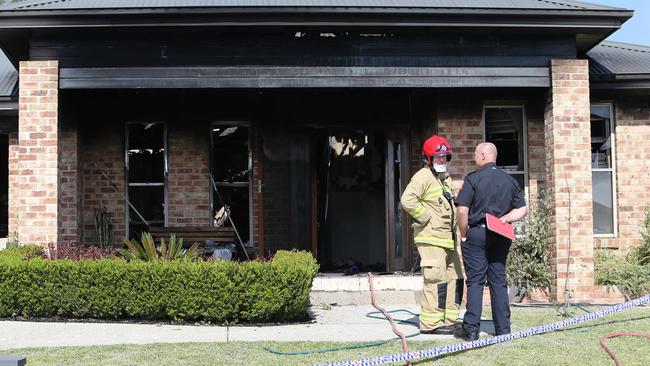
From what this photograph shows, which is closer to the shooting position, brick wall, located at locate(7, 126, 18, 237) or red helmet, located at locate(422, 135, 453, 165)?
red helmet, located at locate(422, 135, 453, 165)

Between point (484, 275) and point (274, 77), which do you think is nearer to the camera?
point (484, 275)

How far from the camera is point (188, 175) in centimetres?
1276

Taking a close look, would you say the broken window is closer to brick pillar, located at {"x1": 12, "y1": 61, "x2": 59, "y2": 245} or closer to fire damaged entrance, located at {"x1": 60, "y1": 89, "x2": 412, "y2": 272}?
fire damaged entrance, located at {"x1": 60, "y1": 89, "x2": 412, "y2": 272}

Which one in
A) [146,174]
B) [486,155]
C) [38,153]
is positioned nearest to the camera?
[486,155]

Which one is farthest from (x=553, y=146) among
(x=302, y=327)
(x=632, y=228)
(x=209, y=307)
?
(x=209, y=307)

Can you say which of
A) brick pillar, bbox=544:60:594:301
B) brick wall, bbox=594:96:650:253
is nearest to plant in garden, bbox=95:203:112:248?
brick pillar, bbox=544:60:594:301

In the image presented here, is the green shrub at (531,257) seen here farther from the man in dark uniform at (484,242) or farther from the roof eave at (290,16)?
the man in dark uniform at (484,242)

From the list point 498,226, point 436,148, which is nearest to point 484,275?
point 498,226

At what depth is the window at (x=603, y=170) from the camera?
41.0 feet

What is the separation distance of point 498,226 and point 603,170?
603 cm

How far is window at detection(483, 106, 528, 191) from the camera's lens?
40.6 feet

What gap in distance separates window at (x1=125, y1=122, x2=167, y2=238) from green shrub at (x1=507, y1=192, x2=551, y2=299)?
17.8 ft

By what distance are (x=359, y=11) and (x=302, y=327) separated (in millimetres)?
4059

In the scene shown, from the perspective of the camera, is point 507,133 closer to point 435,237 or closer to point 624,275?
point 624,275
